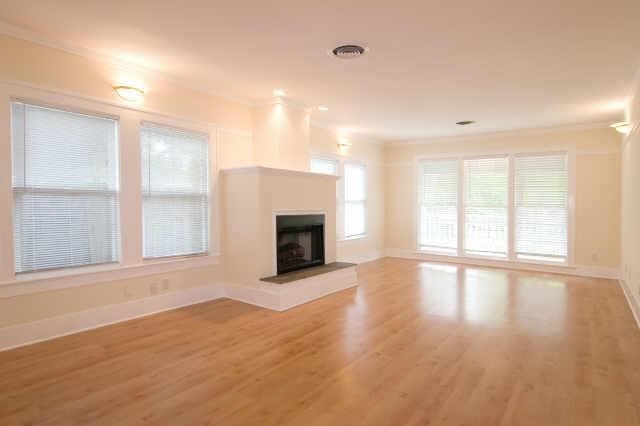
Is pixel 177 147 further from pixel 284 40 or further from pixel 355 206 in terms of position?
pixel 355 206

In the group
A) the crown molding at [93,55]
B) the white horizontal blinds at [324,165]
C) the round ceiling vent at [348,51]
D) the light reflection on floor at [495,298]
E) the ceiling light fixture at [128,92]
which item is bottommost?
the light reflection on floor at [495,298]

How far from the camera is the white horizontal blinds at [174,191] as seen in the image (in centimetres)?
422

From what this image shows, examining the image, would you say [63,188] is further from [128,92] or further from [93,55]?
[93,55]

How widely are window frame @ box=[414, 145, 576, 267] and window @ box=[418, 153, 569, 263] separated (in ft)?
0.07

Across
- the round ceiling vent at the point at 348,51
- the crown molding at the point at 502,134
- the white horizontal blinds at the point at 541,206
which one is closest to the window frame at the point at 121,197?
the round ceiling vent at the point at 348,51

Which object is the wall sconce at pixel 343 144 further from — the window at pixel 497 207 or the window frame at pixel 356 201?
the window at pixel 497 207

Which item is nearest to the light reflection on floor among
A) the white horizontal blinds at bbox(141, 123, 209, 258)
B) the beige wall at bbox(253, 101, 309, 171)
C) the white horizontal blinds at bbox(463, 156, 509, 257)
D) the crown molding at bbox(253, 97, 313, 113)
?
the white horizontal blinds at bbox(463, 156, 509, 257)

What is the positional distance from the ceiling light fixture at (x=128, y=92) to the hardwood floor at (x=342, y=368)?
238 cm

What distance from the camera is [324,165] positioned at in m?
7.03

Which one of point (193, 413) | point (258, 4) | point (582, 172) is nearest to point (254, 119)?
point (258, 4)

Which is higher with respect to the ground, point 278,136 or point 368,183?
point 278,136

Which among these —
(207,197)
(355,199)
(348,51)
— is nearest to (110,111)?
(207,197)

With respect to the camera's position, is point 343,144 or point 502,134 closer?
point 343,144

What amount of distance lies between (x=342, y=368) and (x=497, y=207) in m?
5.81
